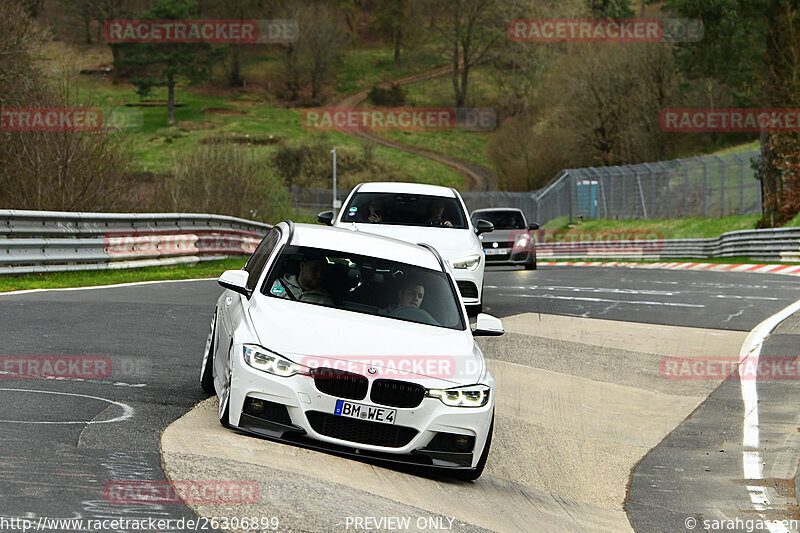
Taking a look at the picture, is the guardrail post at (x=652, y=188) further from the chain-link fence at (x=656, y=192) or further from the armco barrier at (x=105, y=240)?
the armco barrier at (x=105, y=240)

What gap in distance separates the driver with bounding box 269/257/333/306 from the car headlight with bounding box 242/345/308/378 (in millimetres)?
969

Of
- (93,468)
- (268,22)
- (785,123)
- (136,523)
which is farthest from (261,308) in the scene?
(268,22)

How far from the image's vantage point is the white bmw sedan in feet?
22.7

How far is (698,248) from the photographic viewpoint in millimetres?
40031

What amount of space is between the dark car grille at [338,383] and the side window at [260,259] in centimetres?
142

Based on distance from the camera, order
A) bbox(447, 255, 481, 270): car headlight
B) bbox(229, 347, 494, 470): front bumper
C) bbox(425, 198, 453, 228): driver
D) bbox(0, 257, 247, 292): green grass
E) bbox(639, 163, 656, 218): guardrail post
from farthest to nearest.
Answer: bbox(639, 163, 656, 218): guardrail post, bbox(0, 257, 247, 292): green grass, bbox(425, 198, 453, 228): driver, bbox(447, 255, 481, 270): car headlight, bbox(229, 347, 494, 470): front bumper

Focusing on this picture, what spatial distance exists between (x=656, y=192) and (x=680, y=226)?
298cm

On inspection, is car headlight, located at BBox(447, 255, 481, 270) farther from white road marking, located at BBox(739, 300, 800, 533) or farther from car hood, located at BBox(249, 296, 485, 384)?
car hood, located at BBox(249, 296, 485, 384)

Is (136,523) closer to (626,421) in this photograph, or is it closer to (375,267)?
(375,267)

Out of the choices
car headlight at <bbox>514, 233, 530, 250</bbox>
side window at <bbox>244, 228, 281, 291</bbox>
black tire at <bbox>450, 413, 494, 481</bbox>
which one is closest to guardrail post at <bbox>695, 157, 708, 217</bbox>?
car headlight at <bbox>514, 233, 530, 250</bbox>

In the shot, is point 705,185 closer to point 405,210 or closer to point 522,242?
point 522,242

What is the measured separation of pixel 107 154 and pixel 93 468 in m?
23.2

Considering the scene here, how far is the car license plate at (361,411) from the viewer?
689 cm

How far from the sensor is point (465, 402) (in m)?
7.18
